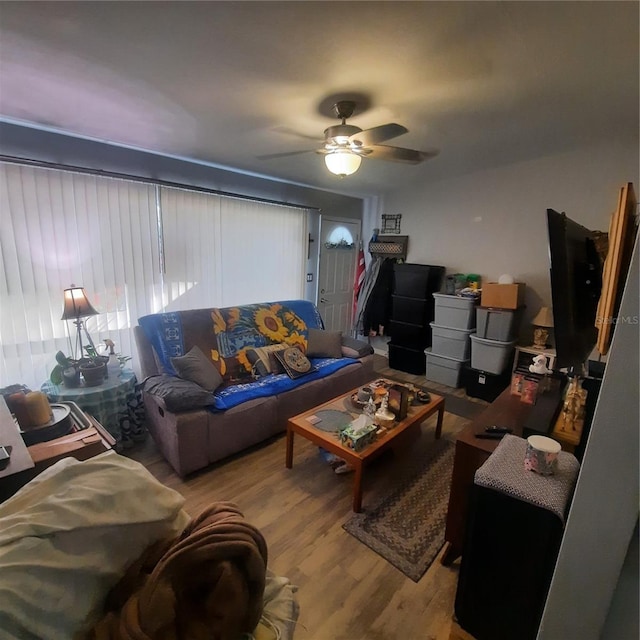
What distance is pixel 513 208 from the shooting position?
11.4 ft

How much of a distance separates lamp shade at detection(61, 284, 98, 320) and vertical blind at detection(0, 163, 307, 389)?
0.97ft

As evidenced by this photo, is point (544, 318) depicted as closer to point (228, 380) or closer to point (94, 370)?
point (228, 380)

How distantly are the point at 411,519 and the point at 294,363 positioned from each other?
4.91 ft

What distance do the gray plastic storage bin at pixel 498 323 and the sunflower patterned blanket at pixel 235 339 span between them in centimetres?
143

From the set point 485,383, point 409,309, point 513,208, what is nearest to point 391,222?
point 409,309

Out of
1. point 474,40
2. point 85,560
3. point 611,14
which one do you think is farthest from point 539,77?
point 85,560

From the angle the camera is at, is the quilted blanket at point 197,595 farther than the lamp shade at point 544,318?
No

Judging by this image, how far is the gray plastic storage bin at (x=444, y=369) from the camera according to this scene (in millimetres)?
3709

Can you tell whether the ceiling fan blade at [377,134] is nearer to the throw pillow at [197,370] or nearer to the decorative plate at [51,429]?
the throw pillow at [197,370]

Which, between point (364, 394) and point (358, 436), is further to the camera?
point (364, 394)

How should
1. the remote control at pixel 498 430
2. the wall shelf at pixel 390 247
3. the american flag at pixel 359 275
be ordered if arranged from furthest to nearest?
1. the american flag at pixel 359 275
2. the wall shelf at pixel 390 247
3. the remote control at pixel 498 430

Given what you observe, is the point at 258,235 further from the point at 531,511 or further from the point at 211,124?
the point at 531,511

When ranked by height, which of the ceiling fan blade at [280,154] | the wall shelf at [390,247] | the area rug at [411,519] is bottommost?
the area rug at [411,519]

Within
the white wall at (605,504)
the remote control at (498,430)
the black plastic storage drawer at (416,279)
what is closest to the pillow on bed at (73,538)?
the white wall at (605,504)
